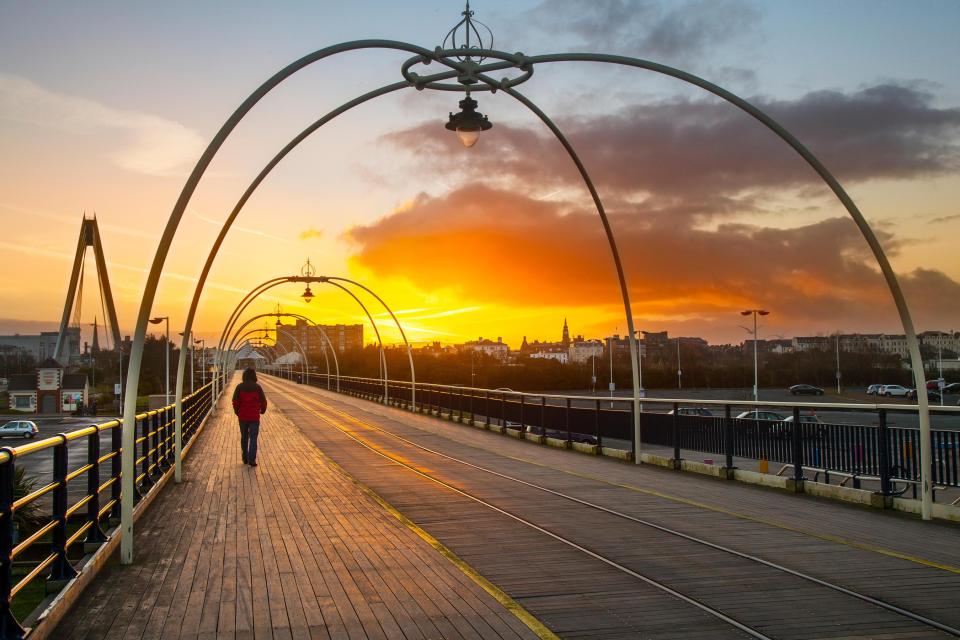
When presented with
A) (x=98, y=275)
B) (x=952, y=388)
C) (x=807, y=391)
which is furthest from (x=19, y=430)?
(x=952, y=388)

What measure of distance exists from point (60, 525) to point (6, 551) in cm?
168

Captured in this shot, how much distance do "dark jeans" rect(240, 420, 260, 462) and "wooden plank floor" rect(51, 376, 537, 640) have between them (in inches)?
136

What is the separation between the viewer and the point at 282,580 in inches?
271

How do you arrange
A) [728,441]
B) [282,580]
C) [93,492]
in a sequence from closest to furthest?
[282,580]
[93,492]
[728,441]

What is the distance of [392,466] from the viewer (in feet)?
50.7

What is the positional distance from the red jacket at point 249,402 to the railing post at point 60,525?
28.5ft

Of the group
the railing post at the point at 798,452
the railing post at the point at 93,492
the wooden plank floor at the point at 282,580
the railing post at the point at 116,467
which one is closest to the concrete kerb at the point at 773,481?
the railing post at the point at 798,452

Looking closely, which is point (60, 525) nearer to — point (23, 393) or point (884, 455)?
point (884, 455)

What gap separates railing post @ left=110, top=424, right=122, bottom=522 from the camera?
8531mm

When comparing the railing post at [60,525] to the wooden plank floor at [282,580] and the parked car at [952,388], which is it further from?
the parked car at [952,388]

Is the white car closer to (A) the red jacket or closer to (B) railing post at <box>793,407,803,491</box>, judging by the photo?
(A) the red jacket

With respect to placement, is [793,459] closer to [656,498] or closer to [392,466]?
[656,498]

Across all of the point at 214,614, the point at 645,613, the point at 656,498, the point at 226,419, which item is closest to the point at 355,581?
the point at 214,614

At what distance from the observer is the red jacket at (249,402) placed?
1519cm
